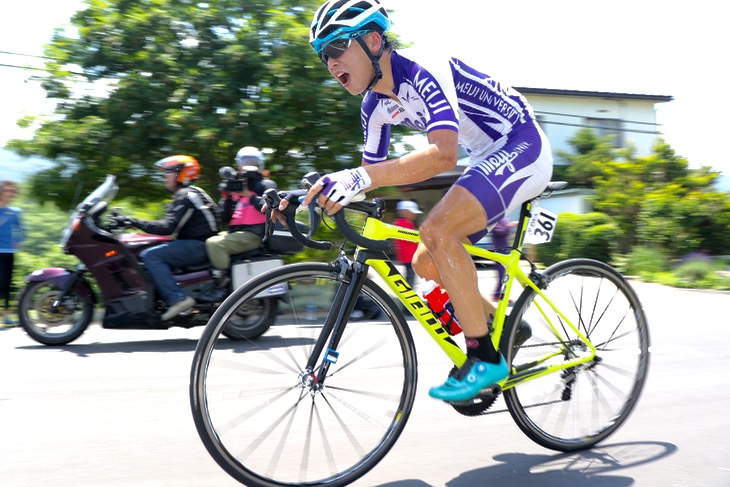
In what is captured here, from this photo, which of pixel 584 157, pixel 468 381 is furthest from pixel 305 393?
pixel 584 157

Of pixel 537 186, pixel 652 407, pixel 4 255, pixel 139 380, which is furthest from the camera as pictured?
pixel 4 255

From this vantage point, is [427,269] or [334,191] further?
[427,269]

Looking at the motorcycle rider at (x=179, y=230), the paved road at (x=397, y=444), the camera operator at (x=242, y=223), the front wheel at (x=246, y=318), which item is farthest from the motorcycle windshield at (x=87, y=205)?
the front wheel at (x=246, y=318)

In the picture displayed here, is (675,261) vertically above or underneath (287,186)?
underneath

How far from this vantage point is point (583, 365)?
4.05 m

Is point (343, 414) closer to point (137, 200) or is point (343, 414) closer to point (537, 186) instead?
point (537, 186)

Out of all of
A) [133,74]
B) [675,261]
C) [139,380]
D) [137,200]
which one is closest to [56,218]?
[137,200]

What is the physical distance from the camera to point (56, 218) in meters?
12.8

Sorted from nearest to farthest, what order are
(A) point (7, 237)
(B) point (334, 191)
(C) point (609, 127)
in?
(B) point (334, 191) → (A) point (7, 237) → (C) point (609, 127)

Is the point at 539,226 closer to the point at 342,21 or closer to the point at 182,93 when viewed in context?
the point at 342,21

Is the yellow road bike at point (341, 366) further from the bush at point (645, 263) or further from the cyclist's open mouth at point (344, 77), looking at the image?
the bush at point (645, 263)

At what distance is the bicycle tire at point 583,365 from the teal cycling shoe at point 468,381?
0.27 m

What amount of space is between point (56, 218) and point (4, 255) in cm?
364

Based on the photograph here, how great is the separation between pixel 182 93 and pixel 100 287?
4121 mm
